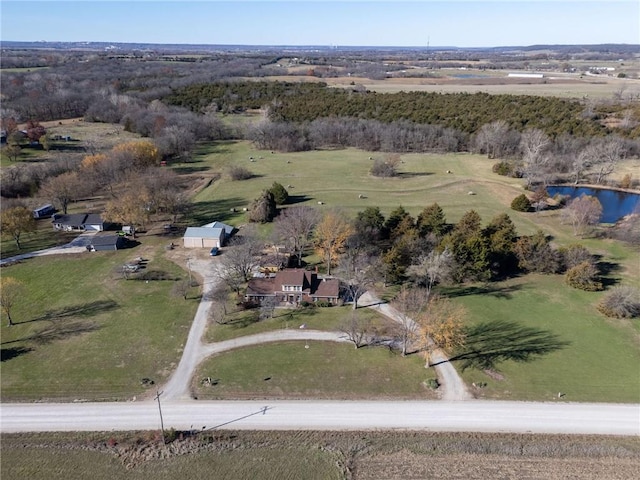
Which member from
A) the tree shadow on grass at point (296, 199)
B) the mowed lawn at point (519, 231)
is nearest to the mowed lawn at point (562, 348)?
the mowed lawn at point (519, 231)

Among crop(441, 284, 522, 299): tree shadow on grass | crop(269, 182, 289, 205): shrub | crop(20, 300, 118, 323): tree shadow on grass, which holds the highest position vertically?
crop(269, 182, 289, 205): shrub

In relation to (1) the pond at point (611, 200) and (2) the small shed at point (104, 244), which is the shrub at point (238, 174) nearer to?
(2) the small shed at point (104, 244)

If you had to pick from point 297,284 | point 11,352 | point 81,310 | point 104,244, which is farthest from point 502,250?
point 11,352

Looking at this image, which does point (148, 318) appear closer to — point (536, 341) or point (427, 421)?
point (427, 421)

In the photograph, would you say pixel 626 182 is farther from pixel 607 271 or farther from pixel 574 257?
pixel 574 257

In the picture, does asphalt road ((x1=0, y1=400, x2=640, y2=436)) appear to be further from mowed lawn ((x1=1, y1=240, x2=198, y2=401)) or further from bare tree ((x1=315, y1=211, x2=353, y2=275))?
bare tree ((x1=315, y1=211, x2=353, y2=275))

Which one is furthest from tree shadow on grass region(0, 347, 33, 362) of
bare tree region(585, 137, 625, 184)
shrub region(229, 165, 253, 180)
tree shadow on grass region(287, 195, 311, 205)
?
bare tree region(585, 137, 625, 184)
